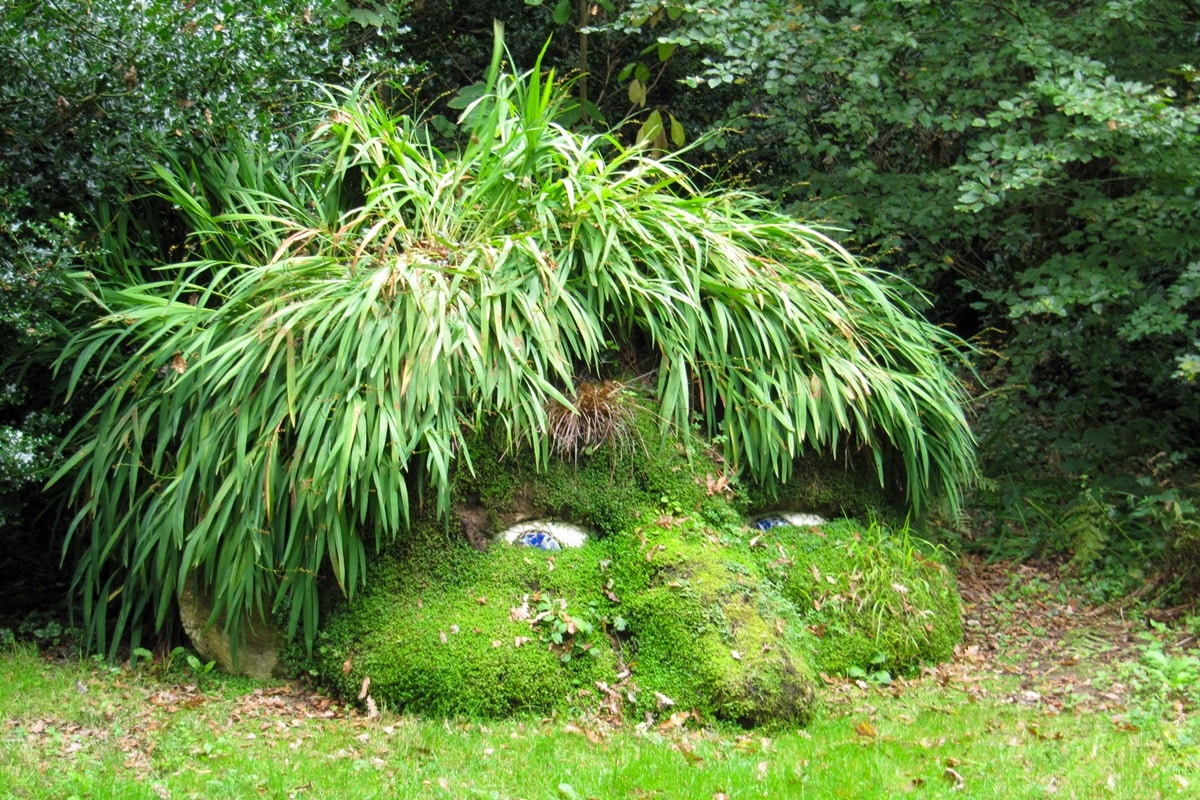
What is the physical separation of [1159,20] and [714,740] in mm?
5023

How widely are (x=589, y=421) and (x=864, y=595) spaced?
1540mm

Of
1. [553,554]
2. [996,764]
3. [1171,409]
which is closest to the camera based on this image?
[996,764]

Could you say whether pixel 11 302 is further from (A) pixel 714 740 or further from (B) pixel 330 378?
(A) pixel 714 740

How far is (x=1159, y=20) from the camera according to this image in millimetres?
6582

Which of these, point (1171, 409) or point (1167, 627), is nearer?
point (1167, 627)

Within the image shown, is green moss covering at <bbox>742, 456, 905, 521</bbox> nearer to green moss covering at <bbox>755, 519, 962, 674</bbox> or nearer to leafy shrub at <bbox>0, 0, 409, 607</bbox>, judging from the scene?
green moss covering at <bbox>755, 519, 962, 674</bbox>

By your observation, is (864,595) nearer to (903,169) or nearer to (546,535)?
(546,535)

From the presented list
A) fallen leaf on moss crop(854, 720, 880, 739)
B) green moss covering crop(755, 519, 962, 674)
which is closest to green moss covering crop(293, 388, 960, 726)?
green moss covering crop(755, 519, 962, 674)

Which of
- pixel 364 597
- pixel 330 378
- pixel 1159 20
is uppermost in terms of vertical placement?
pixel 1159 20

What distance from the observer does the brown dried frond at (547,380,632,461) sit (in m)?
5.06

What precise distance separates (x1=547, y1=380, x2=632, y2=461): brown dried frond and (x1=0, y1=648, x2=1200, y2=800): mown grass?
122cm

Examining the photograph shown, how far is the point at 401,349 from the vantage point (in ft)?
15.5

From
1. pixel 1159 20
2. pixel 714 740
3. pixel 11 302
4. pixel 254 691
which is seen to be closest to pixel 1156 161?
pixel 1159 20

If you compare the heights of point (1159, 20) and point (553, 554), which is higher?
point (1159, 20)
